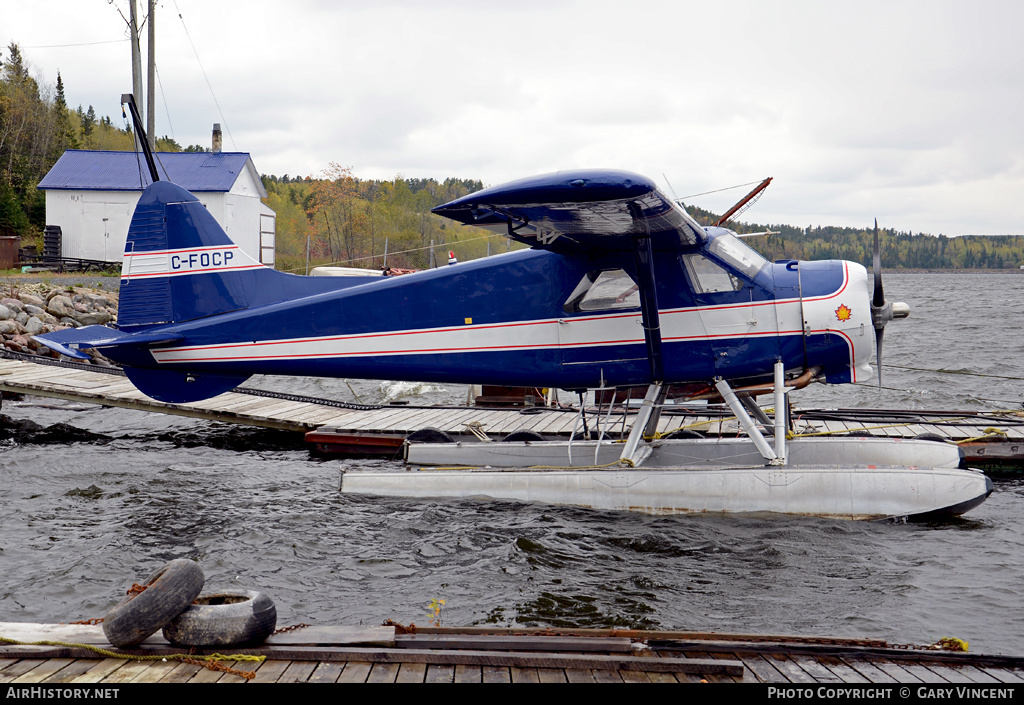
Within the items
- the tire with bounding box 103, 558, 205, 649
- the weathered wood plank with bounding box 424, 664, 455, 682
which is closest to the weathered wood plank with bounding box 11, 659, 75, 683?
the tire with bounding box 103, 558, 205, 649

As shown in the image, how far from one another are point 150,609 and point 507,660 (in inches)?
72.2

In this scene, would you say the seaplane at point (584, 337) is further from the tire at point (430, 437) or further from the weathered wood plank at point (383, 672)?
the weathered wood plank at point (383, 672)

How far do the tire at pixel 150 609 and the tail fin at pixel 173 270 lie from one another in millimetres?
5821

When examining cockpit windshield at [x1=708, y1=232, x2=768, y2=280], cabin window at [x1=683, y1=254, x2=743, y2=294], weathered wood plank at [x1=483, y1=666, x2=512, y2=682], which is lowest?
weathered wood plank at [x1=483, y1=666, x2=512, y2=682]

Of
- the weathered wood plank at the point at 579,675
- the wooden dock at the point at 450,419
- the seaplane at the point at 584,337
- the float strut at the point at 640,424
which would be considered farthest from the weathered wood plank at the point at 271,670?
the wooden dock at the point at 450,419

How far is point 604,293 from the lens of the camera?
8.59 meters

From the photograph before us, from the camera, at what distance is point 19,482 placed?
9555 mm

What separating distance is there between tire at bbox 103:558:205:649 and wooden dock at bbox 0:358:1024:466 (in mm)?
6458

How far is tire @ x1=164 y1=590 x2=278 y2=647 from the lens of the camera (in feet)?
13.3

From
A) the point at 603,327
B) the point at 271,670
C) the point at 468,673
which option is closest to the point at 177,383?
the point at 603,327

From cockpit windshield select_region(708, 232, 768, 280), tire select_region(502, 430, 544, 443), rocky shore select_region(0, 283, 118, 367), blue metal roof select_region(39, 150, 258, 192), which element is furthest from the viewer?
blue metal roof select_region(39, 150, 258, 192)

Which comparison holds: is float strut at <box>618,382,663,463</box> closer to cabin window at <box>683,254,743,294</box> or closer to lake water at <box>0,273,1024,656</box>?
lake water at <box>0,273,1024,656</box>

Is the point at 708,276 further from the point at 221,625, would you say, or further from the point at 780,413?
the point at 221,625

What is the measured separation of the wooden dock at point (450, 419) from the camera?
35.0 ft
